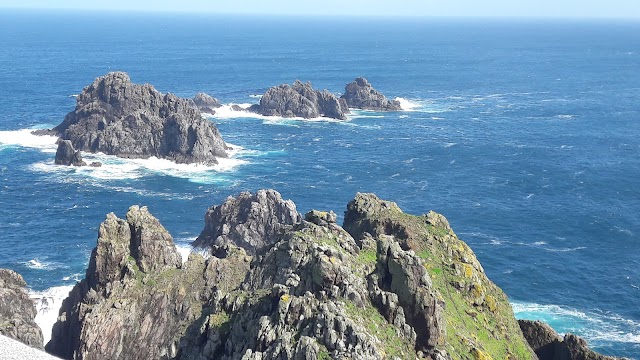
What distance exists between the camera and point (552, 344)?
6756cm

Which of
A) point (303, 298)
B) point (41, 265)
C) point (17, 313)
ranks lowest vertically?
point (41, 265)

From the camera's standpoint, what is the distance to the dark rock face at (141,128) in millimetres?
165750

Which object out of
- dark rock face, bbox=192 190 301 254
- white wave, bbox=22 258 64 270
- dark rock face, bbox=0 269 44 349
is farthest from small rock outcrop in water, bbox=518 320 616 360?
white wave, bbox=22 258 64 270

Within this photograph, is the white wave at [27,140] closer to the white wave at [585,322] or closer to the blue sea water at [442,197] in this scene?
the blue sea water at [442,197]

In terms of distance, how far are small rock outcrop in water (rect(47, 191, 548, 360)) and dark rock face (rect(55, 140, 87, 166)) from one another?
82.1 metres

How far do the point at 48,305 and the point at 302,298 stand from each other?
200 feet

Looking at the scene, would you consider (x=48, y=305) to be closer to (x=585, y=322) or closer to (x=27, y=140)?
(x=585, y=322)

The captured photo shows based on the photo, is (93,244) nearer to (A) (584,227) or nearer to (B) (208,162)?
(B) (208,162)

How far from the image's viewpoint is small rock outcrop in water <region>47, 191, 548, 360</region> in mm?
44875

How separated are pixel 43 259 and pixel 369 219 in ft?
202

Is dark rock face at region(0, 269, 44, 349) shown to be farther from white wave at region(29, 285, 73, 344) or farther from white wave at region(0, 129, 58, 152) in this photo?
white wave at region(0, 129, 58, 152)

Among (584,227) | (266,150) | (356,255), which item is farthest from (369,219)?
(266,150)

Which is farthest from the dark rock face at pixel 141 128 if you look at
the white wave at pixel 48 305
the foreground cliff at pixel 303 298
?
the foreground cliff at pixel 303 298

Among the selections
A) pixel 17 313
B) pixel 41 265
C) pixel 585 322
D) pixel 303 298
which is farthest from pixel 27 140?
pixel 303 298
